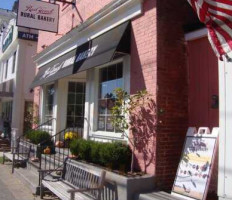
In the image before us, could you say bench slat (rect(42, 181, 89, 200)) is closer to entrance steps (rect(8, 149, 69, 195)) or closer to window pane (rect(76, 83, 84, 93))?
entrance steps (rect(8, 149, 69, 195))

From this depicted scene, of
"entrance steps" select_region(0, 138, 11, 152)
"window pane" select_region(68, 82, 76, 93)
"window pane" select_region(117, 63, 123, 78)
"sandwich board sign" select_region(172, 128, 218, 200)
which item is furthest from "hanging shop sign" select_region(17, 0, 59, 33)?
"entrance steps" select_region(0, 138, 11, 152)

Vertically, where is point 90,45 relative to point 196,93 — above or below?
above

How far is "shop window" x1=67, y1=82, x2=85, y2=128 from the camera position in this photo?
36.6 feet

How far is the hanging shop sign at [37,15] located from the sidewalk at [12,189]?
449 centimetres

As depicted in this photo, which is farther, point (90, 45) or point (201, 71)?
point (90, 45)

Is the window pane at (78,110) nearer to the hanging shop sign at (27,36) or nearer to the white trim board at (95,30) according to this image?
the white trim board at (95,30)

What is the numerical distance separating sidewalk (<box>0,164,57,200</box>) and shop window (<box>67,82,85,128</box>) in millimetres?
2709

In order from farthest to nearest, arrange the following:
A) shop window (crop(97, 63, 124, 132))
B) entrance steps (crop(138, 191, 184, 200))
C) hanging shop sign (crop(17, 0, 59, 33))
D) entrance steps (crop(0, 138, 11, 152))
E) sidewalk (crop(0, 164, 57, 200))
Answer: entrance steps (crop(0, 138, 11, 152))
hanging shop sign (crop(17, 0, 59, 33))
shop window (crop(97, 63, 124, 132))
sidewalk (crop(0, 164, 57, 200))
entrance steps (crop(138, 191, 184, 200))

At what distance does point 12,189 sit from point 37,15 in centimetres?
529

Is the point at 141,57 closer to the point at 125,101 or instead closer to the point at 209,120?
the point at 125,101

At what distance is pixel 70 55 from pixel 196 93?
15.3ft

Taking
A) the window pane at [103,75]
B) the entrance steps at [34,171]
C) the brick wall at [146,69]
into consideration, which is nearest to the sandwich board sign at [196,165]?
the brick wall at [146,69]

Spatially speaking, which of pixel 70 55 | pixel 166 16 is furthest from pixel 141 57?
pixel 70 55

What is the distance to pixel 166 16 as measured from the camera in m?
6.17
